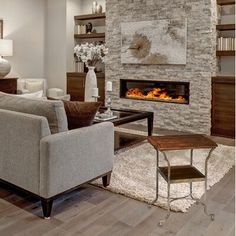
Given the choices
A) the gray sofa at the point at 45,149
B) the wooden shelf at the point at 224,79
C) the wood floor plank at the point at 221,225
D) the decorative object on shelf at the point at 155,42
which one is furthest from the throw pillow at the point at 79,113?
the decorative object on shelf at the point at 155,42

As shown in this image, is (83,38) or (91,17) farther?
(83,38)

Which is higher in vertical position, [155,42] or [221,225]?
[155,42]

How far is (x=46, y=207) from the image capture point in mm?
2545

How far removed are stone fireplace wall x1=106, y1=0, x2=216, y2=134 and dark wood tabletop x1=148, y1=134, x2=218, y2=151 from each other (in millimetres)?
3090

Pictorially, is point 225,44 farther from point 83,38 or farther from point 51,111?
point 51,111

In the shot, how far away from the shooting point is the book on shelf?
536 centimetres

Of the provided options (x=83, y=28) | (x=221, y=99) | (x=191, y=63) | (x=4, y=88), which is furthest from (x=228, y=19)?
(x=4, y=88)

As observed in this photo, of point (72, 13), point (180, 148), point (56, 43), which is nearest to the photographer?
point (180, 148)

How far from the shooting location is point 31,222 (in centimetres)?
A: 249

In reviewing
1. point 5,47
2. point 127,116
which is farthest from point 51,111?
point 5,47

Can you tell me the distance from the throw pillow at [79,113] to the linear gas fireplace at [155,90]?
A: 10.7 feet

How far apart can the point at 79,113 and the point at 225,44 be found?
11.5 feet

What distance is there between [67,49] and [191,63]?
3.15m

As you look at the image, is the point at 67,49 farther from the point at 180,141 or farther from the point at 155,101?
the point at 180,141
